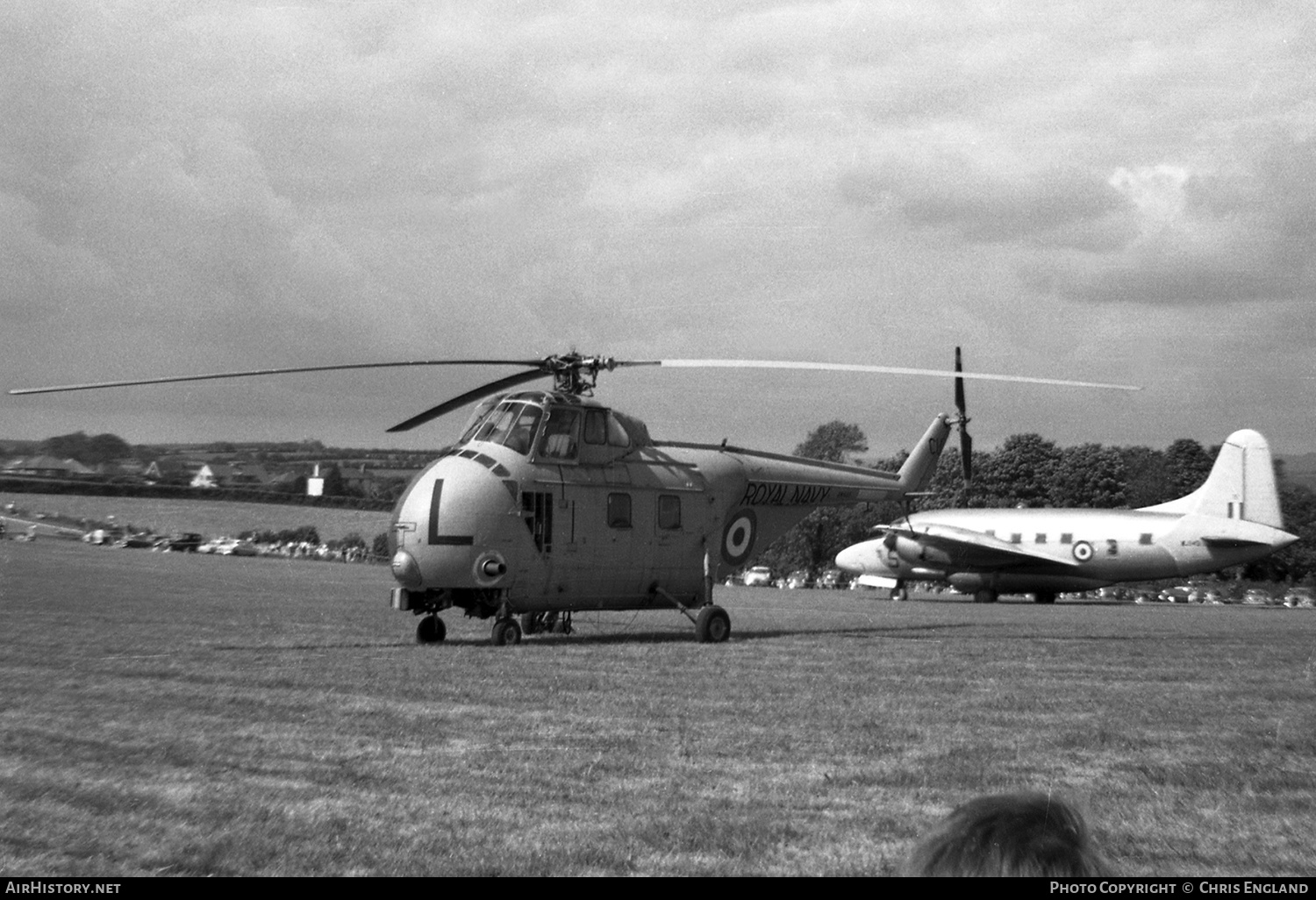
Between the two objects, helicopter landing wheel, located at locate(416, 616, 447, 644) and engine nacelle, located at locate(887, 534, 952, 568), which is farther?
engine nacelle, located at locate(887, 534, 952, 568)

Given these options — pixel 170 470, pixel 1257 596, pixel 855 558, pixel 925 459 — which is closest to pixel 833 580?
pixel 1257 596

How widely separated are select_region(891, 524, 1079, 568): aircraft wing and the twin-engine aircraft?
0.04m

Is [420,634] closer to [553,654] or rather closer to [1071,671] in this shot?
[553,654]

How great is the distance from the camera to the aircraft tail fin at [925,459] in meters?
31.5

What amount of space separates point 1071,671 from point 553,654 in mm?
7308

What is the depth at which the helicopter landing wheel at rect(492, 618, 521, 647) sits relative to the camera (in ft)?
74.2

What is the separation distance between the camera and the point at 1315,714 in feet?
47.3

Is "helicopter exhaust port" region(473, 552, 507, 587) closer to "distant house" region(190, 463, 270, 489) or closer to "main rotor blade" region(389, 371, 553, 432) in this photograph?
"main rotor blade" region(389, 371, 553, 432)

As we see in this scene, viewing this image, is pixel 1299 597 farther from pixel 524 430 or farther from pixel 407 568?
pixel 407 568

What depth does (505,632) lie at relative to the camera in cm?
2270

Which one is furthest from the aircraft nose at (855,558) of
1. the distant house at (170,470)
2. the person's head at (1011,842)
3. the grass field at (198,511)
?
the person's head at (1011,842)

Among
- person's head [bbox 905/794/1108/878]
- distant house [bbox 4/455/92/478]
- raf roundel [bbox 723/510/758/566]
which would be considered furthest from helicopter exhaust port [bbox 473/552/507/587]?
person's head [bbox 905/794/1108/878]
